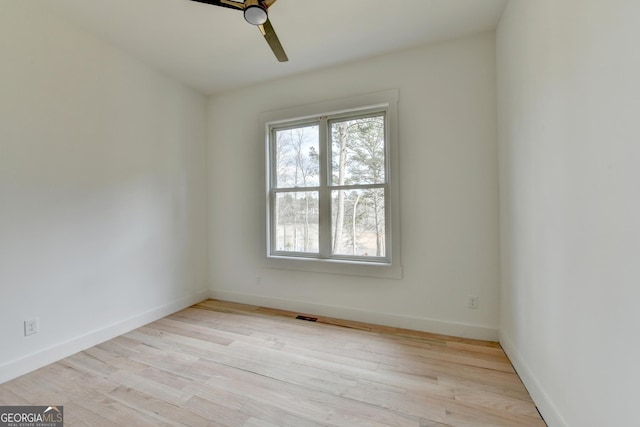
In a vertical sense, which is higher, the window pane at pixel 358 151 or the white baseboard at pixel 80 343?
the window pane at pixel 358 151

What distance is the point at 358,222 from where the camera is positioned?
2773 millimetres

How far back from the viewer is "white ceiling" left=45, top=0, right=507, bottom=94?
1967mm

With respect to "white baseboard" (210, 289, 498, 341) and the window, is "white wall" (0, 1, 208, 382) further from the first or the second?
the window

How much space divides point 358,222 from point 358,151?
78 centimetres

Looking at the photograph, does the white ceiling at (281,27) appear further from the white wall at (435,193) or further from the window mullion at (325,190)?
the window mullion at (325,190)

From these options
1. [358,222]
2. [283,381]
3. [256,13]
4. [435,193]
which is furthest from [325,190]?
[283,381]

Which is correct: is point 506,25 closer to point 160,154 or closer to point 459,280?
point 459,280

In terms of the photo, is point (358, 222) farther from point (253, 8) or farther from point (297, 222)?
point (253, 8)

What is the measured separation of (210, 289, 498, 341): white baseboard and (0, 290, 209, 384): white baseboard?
2.24ft

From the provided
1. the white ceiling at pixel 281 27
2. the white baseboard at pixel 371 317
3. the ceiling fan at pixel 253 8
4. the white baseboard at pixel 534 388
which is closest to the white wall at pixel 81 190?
the white ceiling at pixel 281 27

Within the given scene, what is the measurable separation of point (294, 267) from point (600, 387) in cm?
241

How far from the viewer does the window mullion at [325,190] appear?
2.88m

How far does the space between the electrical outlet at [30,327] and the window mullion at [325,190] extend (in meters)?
2.41

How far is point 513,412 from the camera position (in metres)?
1.45
